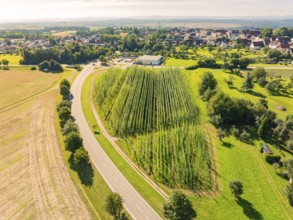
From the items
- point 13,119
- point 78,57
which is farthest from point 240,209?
point 78,57

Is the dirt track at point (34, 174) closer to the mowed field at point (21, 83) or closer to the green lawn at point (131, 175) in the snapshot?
the green lawn at point (131, 175)

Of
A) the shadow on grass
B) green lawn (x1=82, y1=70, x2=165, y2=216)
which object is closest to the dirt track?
the shadow on grass

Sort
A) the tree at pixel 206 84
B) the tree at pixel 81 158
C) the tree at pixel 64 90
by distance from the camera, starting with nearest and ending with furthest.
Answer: the tree at pixel 81 158, the tree at pixel 206 84, the tree at pixel 64 90

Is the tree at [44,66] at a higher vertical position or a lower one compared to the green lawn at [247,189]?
higher

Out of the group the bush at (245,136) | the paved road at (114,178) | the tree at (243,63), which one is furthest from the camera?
the tree at (243,63)

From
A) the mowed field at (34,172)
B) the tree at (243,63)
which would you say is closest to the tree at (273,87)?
the tree at (243,63)

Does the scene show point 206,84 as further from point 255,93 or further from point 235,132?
point 235,132

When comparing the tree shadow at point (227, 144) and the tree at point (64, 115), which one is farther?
the tree at point (64, 115)

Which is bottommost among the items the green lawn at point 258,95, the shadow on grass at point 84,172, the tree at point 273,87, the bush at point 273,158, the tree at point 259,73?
the shadow on grass at point 84,172
